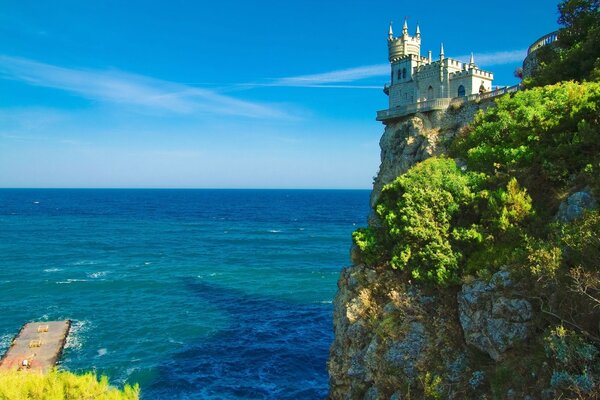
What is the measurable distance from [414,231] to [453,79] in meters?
27.7

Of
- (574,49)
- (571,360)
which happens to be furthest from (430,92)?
(571,360)

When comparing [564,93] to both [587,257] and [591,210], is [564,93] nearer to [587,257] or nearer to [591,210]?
[591,210]

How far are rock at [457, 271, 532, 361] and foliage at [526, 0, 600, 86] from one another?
15168mm

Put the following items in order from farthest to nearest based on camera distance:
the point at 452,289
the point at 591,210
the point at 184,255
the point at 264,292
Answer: the point at 184,255, the point at 264,292, the point at 452,289, the point at 591,210

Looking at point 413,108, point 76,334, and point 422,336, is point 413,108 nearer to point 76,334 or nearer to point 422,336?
point 422,336

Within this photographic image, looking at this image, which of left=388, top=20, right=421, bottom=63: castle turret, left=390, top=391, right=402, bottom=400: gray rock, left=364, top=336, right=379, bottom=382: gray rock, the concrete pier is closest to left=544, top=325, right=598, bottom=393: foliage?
left=390, top=391, right=402, bottom=400: gray rock

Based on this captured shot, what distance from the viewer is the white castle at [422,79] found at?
41344 millimetres

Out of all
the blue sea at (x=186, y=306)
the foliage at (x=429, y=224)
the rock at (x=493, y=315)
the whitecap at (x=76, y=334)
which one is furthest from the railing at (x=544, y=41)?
the whitecap at (x=76, y=334)

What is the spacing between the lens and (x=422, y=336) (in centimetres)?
1833

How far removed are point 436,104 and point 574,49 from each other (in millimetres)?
12233

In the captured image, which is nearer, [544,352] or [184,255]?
[544,352]

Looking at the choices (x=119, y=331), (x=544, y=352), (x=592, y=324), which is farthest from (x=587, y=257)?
(x=119, y=331)

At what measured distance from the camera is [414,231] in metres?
20.4

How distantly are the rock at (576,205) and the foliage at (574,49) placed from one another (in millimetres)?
10909
